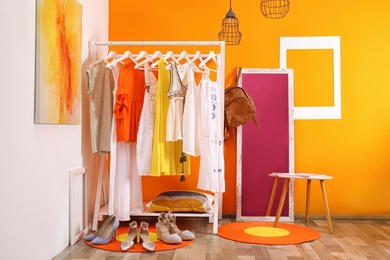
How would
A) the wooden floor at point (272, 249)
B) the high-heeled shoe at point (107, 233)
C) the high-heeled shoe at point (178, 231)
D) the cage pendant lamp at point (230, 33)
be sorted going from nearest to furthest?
the wooden floor at point (272, 249), the high-heeled shoe at point (107, 233), the high-heeled shoe at point (178, 231), the cage pendant lamp at point (230, 33)

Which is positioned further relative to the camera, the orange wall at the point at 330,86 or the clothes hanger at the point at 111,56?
the orange wall at the point at 330,86

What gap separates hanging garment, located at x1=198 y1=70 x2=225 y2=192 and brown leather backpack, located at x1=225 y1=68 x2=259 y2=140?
69cm

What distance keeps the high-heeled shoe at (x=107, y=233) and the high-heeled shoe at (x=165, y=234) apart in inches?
13.8

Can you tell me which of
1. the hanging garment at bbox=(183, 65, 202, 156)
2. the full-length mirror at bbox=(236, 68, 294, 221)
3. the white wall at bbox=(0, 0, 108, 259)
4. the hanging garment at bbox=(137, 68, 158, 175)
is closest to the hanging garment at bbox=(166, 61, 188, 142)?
the hanging garment at bbox=(183, 65, 202, 156)

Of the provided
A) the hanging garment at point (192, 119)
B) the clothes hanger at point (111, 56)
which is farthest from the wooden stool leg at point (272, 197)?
the clothes hanger at point (111, 56)

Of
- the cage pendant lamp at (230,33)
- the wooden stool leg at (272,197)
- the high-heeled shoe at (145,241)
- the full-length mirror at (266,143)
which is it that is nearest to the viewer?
the high-heeled shoe at (145,241)

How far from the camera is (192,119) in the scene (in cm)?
423

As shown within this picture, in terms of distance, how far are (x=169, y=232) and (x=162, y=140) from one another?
75 cm

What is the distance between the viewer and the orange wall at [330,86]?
536 cm

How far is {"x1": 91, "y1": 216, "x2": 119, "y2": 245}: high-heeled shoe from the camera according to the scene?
402cm

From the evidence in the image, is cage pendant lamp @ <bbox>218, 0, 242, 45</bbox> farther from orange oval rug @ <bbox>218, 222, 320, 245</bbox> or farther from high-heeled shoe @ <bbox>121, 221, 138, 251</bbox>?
high-heeled shoe @ <bbox>121, 221, 138, 251</bbox>

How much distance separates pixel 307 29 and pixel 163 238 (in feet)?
8.96

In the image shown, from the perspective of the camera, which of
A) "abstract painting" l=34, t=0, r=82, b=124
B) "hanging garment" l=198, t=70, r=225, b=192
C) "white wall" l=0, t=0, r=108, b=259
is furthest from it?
"hanging garment" l=198, t=70, r=225, b=192

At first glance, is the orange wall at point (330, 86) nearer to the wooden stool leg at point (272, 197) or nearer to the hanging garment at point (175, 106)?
the wooden stool leg at point (272, 197)
